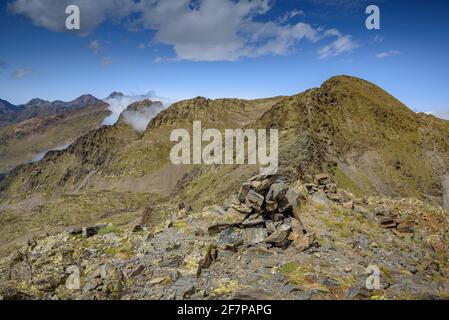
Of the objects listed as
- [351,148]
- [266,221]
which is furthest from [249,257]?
[351,148]

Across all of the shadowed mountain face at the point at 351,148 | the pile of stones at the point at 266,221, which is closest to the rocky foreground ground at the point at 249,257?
the pile of stones at the point at 266,221

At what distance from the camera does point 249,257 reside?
18031mm

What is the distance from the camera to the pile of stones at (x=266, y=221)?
1923 cm

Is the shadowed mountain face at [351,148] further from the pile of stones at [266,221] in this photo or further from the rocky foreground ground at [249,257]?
the pile of stones at [266,221]

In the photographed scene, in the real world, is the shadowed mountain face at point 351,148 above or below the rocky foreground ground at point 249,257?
above

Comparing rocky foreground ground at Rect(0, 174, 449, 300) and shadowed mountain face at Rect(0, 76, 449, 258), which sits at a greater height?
shadowed mountain face at Rect(0, 76, 449, 258)

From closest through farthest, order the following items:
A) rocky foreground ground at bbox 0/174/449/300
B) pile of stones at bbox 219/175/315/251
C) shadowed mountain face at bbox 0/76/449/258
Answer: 1. rocky foreground ground at bbox 0/174/449/300
2. pile of stones at bbox 219/175/315/251
3. shadowed mountain face at bbox 0/76/449/258

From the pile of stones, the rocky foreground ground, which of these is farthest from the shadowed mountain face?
the pile of stones

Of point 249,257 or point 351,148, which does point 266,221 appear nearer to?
point 249,257

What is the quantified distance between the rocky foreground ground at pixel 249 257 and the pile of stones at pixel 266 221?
0.18ft

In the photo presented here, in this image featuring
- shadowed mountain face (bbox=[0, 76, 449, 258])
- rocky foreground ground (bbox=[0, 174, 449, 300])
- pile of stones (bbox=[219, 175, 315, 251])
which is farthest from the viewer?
shadowed mountain face (bbox=[0, 76, 449, 258])

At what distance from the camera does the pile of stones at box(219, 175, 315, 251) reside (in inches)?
757

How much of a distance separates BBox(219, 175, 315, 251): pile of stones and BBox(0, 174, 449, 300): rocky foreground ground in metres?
0.05

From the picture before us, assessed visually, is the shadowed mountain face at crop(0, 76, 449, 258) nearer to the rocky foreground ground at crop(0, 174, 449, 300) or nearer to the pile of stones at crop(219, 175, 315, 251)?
the rocky foreground ground at crop(0, 174, 449, 300)
